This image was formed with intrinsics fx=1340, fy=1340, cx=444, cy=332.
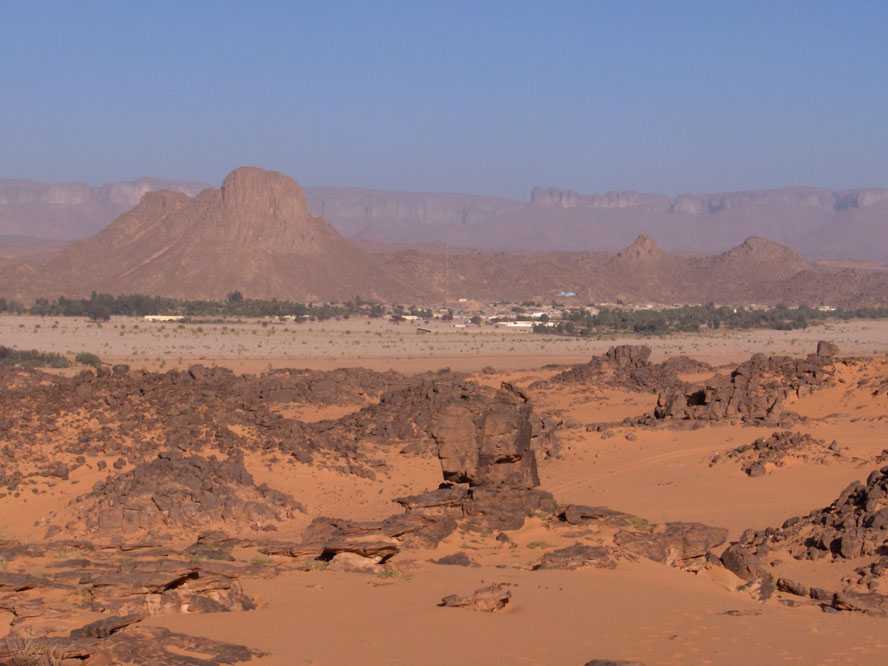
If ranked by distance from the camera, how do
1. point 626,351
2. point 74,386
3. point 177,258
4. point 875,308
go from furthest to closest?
point 177,258
point 875,308
point 626,351
point 74,386

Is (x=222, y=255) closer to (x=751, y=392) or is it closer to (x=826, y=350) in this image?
(x=826, y=350)

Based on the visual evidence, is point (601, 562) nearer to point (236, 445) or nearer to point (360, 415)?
point (236, 445)

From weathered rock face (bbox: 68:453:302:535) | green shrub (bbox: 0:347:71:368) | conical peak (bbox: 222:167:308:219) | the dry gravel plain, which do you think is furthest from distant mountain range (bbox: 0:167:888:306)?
A: weathered rock face (bbox: 68:453:302:535)

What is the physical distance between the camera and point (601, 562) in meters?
13.9

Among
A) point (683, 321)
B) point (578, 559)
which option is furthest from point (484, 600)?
point (683, 321)

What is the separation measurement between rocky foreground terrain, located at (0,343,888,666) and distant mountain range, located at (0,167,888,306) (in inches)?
2912

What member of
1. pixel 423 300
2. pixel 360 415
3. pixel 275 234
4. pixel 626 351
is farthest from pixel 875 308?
pixel 360 415

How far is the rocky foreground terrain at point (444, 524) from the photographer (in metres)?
10.7

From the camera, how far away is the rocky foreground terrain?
35.2 feet

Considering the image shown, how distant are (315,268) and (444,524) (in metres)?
92.2

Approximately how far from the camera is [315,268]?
10669 cm

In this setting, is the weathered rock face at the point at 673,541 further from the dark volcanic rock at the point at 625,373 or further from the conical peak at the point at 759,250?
the conical peak at the point at 759,250

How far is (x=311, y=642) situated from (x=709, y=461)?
11.5 m

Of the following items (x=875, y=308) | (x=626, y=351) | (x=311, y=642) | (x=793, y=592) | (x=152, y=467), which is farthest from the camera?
(x=875, y=308)
